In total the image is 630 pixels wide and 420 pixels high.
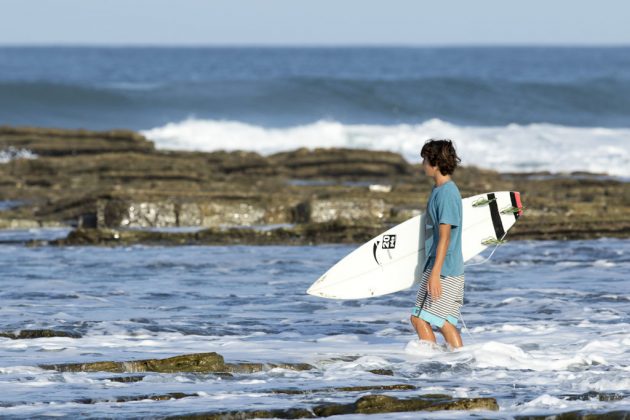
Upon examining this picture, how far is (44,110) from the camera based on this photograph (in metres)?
48.9

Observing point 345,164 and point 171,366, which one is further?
point 345,164

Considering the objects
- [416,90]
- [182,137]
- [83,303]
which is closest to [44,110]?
[182,137]

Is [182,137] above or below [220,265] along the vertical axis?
above

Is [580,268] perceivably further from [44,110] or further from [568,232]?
[44,110]

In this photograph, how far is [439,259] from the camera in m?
8.20

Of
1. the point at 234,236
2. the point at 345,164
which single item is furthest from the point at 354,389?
the point at 345,164

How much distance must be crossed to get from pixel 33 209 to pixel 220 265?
587 centimetres

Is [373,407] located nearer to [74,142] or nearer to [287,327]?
[287,327]

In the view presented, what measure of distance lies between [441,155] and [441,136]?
1400 inches

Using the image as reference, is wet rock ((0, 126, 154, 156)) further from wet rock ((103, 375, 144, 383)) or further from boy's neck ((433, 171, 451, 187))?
wet rock ((103, 375, 144, 383))

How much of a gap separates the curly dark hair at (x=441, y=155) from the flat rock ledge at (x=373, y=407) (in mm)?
1816

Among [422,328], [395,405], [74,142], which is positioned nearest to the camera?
[395,405]

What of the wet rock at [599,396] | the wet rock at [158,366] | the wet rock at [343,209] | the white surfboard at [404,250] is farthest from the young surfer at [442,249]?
the wet rock at [343,209]

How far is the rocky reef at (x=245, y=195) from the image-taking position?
16.4 meters
